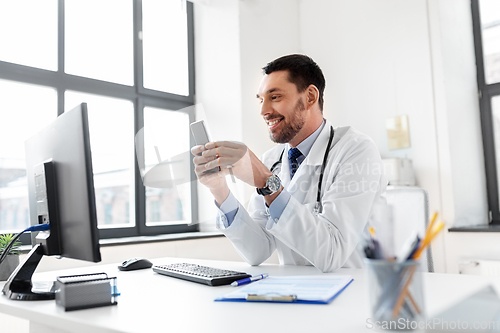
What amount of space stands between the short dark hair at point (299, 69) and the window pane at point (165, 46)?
172cm

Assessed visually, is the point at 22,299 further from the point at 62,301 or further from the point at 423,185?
the point at 423,185

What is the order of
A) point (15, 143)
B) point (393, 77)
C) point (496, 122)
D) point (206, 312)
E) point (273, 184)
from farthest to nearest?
1. point (393, 77)
2. point (496, 122)
3. point (15, 143)
4. point (273, 184)
5. point (206, 312)

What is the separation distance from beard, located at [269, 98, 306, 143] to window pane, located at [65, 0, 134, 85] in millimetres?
1713

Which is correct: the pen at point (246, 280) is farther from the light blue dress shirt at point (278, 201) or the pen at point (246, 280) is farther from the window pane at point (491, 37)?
the window pane at point (491, 37)

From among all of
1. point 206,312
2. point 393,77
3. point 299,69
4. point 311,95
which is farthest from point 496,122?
point 206,312

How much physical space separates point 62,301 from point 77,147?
0.32 metres

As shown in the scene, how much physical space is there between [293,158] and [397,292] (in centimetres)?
113

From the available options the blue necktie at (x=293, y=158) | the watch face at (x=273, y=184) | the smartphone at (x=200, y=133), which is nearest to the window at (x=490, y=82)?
the blue necktie at (x=293, y=158)

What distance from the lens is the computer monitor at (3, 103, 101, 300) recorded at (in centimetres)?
87

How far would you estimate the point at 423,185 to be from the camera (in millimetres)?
2904

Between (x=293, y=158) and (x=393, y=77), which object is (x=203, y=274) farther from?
(x=393, y=77)

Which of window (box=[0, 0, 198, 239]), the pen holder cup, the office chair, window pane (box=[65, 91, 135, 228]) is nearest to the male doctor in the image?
the office chair

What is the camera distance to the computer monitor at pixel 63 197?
87cm

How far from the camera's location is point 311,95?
160cm
